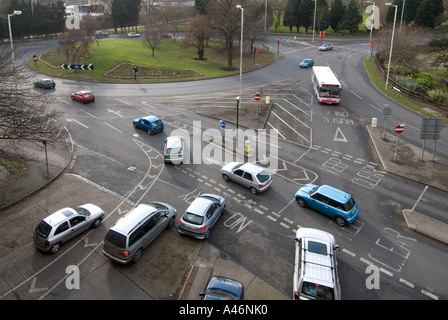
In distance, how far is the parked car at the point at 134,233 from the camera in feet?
50.5

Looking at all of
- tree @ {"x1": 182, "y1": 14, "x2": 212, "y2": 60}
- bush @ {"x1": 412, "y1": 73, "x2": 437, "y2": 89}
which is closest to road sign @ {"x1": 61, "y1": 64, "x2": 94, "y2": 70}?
tree @ {"x1": 182, "y1": 14, "x2": 212, "y2": 60}

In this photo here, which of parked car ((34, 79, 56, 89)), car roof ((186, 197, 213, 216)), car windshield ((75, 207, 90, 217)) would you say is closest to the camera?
car roof ((186, 197, 213, 216))

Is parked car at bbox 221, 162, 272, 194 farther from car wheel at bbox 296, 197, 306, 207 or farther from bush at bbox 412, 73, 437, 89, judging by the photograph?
bush at bbox 412, 73, 437, 89

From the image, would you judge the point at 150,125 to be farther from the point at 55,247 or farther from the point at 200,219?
the point at 55,247

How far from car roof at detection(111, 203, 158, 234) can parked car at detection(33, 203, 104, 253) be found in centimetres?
258

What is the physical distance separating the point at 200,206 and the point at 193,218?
834 millimetres

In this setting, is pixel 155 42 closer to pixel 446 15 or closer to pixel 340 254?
pixel 340 254

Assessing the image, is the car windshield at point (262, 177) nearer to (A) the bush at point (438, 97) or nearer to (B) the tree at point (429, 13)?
(A) the bush at point (438, 97)

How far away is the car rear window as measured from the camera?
50.5 feet

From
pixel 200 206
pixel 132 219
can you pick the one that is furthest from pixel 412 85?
pixel 132 219

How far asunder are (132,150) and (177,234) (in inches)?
477

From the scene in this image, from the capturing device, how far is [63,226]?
1691 cm

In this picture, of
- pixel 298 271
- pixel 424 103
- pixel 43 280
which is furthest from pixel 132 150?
pixel 424 103

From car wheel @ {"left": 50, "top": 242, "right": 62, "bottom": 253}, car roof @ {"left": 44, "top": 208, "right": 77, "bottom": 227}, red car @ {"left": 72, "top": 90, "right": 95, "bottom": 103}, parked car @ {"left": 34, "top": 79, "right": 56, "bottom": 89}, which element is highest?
parked car @ {"left": 34, "top": 79, "right": 56, "bottom": 89}
